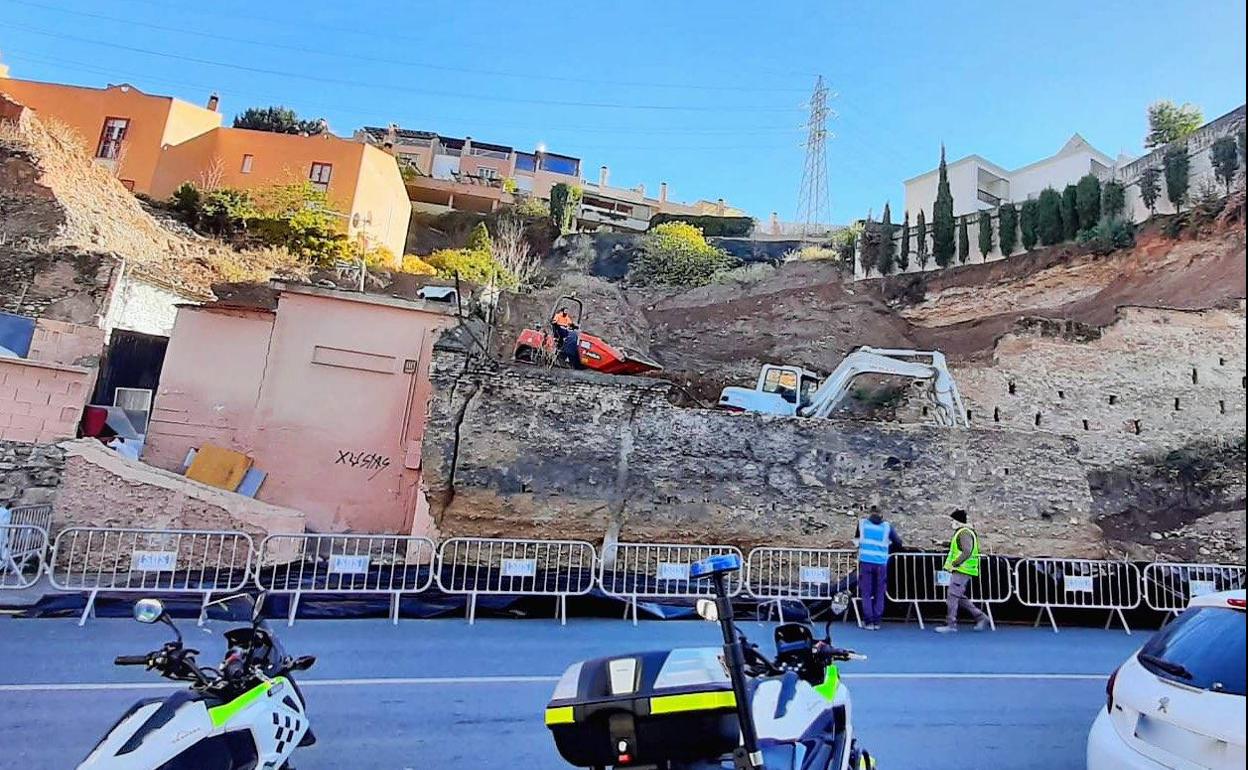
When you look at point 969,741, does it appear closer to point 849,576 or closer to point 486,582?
point 849,576

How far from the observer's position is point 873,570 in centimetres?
822

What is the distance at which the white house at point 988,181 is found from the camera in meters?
42.6

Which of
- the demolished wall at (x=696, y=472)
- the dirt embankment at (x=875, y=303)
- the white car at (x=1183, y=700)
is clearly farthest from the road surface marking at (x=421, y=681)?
the dirt embankment at (x=875, y=303)

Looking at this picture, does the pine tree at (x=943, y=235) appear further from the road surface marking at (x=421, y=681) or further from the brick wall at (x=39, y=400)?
the brick wall at (x=39, y=400)

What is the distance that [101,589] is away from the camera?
7352 millimetres

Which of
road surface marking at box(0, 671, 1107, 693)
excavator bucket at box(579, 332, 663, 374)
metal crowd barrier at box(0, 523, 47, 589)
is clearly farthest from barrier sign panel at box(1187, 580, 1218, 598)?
metal crowd barrier at box(0, 523, 47, 589)

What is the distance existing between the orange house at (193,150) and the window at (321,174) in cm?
4

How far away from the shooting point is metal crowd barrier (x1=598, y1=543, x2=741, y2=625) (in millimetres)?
8336

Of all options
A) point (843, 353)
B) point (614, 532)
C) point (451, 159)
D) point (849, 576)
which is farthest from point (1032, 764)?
point (451, 159)

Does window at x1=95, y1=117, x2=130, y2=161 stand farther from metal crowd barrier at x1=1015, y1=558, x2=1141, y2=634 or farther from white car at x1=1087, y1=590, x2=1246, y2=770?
white car at x1=1087, y1=590, x2=1246, y2=770

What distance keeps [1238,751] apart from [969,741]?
6.97 ft

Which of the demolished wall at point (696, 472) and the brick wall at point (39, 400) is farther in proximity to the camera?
the brick wall at point (39, 400)

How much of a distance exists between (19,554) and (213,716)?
7.52 metres

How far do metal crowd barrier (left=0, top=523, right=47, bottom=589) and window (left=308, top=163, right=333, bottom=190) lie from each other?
26153mm
